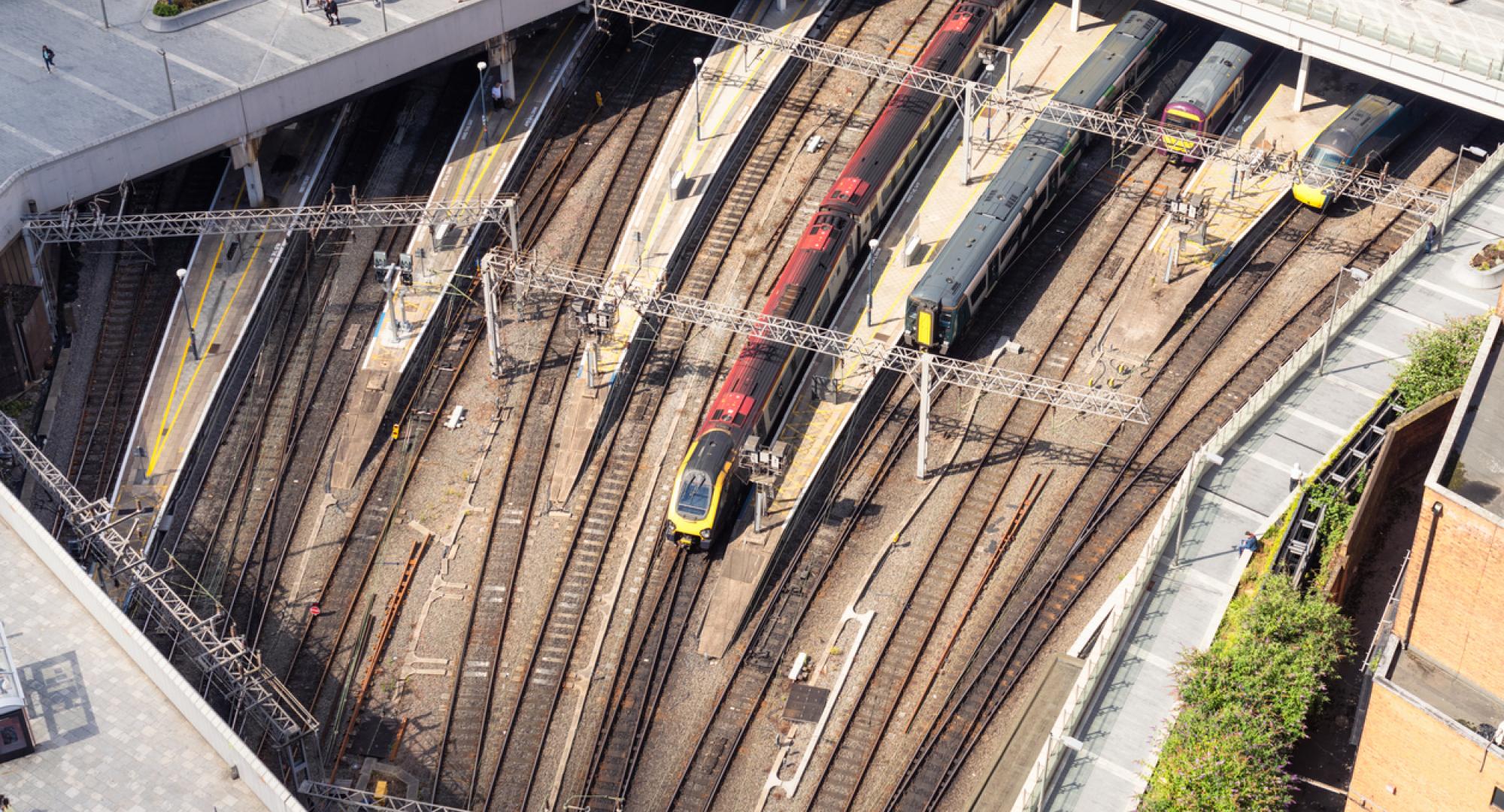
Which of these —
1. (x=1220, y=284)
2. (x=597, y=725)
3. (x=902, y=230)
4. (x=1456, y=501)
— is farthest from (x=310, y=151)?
(x=1456, y=501)

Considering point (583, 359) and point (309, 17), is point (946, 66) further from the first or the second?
point (309, 17)

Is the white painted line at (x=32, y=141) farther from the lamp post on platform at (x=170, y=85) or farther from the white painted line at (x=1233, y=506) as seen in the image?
the white painted line at (x=1233, y=506)

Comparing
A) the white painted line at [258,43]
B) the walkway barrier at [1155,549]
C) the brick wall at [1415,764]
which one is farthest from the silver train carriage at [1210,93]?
the white painted line at [258,43]

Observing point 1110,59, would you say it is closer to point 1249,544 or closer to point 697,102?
point 697,102

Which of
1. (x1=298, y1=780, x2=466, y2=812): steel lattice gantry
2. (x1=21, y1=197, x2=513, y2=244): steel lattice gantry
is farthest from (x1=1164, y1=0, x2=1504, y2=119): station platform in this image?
(x1=298, y1=780, x2=466, y2=812): steel lattice gantry

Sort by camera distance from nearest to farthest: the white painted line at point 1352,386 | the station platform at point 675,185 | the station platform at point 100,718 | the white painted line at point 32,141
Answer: the station platform at point 100,718, the white painted line at point 1352,386, the station platform at point 675,185, the white painted line at point 32,141
